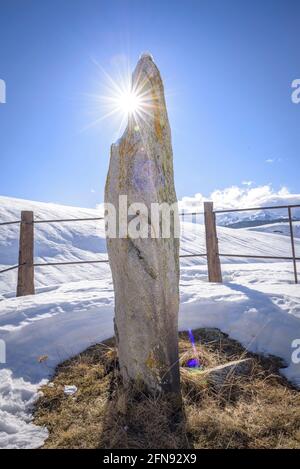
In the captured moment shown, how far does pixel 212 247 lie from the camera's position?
6344mm

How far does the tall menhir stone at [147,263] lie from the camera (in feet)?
7.97

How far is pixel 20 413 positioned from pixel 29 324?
1.38 meters

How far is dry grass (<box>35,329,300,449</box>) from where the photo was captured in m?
2.02

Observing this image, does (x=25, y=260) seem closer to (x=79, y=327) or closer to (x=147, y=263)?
(x=79, y=327)

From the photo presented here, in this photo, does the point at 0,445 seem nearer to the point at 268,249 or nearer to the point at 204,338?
the point at 204,338

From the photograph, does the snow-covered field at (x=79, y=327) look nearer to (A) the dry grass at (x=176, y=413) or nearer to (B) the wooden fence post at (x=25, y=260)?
(A) the dry grass at (x=176, y=413)

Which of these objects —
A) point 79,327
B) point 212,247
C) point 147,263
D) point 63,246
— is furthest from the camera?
point 63,246

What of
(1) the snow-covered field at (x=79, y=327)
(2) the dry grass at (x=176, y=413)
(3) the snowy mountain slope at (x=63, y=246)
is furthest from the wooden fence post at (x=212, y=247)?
(3) the snowy mountain slope at (x=63, y=246)

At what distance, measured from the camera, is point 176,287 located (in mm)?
2652

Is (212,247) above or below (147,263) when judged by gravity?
above

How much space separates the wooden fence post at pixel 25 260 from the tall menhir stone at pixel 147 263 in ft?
11.6

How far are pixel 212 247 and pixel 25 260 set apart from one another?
12.7ft

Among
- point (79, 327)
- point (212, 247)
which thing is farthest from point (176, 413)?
point (212, 247)
